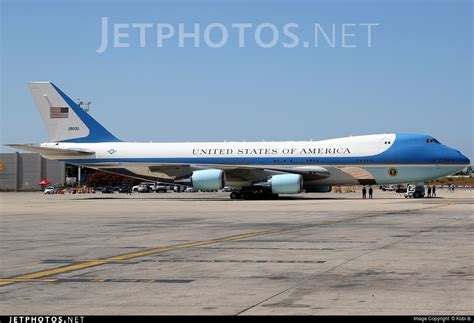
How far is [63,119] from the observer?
65500 mm

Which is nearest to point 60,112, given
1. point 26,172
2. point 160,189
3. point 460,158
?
point 460,158

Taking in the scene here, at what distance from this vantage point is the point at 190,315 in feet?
29.0

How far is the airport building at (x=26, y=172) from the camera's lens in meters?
138

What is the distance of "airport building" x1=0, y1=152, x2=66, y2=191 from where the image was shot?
138 metres

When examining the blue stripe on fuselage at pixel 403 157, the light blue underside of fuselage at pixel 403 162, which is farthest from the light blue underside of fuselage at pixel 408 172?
the blue stripe on fuselage at pixel 403 157

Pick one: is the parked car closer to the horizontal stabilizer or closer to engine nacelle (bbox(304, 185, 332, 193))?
the horizontal stabilizer

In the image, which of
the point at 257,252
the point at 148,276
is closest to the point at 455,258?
the point at 257,252

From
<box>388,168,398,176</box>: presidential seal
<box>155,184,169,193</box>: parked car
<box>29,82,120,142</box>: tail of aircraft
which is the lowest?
<box>155,184,169,193</box>: parked car

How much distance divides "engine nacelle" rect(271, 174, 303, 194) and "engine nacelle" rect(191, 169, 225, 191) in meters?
4.07

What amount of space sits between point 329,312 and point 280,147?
51.4m

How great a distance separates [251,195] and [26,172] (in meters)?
87.6

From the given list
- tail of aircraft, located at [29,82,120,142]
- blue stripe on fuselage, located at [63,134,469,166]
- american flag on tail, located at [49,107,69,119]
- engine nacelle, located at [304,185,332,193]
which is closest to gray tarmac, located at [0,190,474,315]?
blue stripe on fuselage, located at [63,134,469,166]

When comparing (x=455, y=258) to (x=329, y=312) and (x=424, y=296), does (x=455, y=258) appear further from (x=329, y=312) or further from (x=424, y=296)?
(x=329, y=312)

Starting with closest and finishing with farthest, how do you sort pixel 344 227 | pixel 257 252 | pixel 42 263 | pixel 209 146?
pixel 42 263 < pixel 257 252 < pixel 344 227 < pixel 209 146
